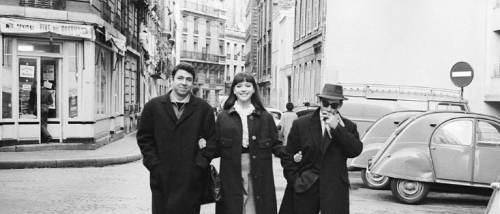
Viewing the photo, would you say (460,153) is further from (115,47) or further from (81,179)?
(115,47)

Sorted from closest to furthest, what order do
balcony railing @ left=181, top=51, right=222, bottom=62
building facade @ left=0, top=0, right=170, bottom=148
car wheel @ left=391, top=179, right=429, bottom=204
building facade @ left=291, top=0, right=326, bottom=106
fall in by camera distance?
1. car wheel @ left=391, top=179, right=429, bottom=204
2. building facade @ left=0, top=0, right=170, bottom=148
3. building facade @ left=291, top=0, right=326, bottom=106
4. balcony railing @ left=181, top=51, right=222, bottom=62

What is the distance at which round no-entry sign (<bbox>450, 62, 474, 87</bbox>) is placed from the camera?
15.7m

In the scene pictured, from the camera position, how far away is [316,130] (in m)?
5.44

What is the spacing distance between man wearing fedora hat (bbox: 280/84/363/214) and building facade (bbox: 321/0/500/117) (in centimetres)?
2029

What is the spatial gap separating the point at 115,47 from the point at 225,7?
70.8 m

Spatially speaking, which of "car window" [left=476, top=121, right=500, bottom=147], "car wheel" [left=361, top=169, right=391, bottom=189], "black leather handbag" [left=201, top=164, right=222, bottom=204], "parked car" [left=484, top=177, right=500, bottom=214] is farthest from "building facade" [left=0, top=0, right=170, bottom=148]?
"parked car" [left=484, top=177, right=500, bottom=214]

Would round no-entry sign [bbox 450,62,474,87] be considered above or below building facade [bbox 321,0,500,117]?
below

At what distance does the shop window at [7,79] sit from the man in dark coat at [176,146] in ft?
41.2

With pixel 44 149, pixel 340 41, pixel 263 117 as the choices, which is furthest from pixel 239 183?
pixel 340 41

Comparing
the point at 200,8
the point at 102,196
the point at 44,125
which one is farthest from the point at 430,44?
the point at 200,8

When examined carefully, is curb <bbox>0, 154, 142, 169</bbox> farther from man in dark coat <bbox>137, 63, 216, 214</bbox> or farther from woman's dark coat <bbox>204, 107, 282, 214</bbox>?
woman's dark coat <bbox>204, 107, 282, 214</bbox>

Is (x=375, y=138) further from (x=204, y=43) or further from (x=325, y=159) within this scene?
(x=204, y=43)

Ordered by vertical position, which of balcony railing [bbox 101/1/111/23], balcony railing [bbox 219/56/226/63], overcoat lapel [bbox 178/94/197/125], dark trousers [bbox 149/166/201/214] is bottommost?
dark trousers [bbox 149/166/201/214]

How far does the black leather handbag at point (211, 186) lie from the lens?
18.7 feet
